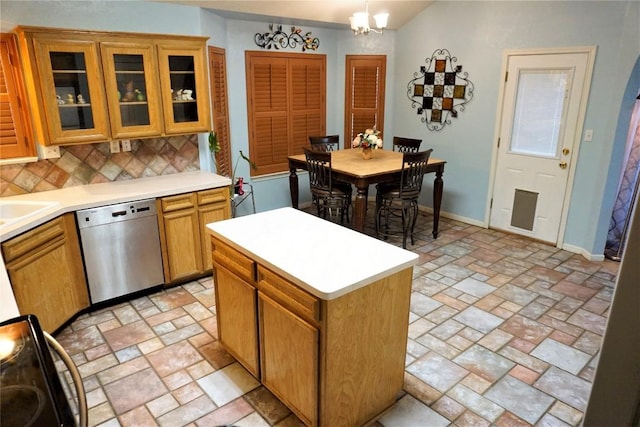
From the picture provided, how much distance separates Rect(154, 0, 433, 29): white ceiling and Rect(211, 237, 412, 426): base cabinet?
272cm

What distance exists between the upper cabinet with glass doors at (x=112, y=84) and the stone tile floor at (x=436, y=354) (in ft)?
4.66

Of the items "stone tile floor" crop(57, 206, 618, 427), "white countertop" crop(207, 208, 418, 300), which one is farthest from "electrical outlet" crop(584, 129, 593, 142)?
"white countertop" crop(207, 208, 418, 300)

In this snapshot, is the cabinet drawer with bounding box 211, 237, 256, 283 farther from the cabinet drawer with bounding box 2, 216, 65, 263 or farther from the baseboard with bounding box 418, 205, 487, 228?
the baseboard with bounding box 418, 205, 487, 228

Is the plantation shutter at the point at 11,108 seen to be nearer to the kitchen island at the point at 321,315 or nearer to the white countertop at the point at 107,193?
the white countertop at the point at 107,193

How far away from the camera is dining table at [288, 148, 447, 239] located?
13.6 ft

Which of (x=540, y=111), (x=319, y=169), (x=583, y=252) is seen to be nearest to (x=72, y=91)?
(x=319, y=169)

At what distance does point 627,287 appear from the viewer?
744mm

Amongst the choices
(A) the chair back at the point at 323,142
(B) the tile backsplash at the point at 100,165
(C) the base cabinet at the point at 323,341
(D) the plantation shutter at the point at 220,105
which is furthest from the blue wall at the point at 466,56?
(C) the base cabinet at the point at 323,341

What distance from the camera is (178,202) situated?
346cm

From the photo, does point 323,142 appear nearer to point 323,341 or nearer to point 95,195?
point 95,195

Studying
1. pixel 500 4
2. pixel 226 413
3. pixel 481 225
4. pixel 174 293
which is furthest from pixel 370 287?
pixel 500 4

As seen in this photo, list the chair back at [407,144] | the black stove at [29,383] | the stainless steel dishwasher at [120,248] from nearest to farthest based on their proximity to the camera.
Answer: the black stove at [29,383]
the stainless steel dishwasher at [120,248]
the chair back at [407,144]

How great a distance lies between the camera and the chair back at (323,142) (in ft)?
17.6

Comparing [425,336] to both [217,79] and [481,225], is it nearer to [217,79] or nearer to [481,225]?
[481,225]
